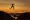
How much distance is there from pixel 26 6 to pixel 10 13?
0.23 meters

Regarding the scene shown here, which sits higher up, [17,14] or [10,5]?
[10,5]

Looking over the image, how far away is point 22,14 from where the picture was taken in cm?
101

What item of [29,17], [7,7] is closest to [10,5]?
[7,7]

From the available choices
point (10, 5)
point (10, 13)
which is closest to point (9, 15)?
point (10, 13)

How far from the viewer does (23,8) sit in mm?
1031

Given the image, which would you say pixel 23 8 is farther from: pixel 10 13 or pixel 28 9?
pixel 10 13

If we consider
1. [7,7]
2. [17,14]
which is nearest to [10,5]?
[7,7]

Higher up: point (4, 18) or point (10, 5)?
point (10, 5)

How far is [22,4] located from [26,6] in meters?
0.06

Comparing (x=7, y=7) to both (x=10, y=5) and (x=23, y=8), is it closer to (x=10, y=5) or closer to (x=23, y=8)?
(x=10, y=5)

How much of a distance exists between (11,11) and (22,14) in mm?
146

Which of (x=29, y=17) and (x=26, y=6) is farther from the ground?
(x=26, y=6)

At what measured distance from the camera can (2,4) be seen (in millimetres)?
1044

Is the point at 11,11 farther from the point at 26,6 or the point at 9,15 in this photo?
the point at 26,6
